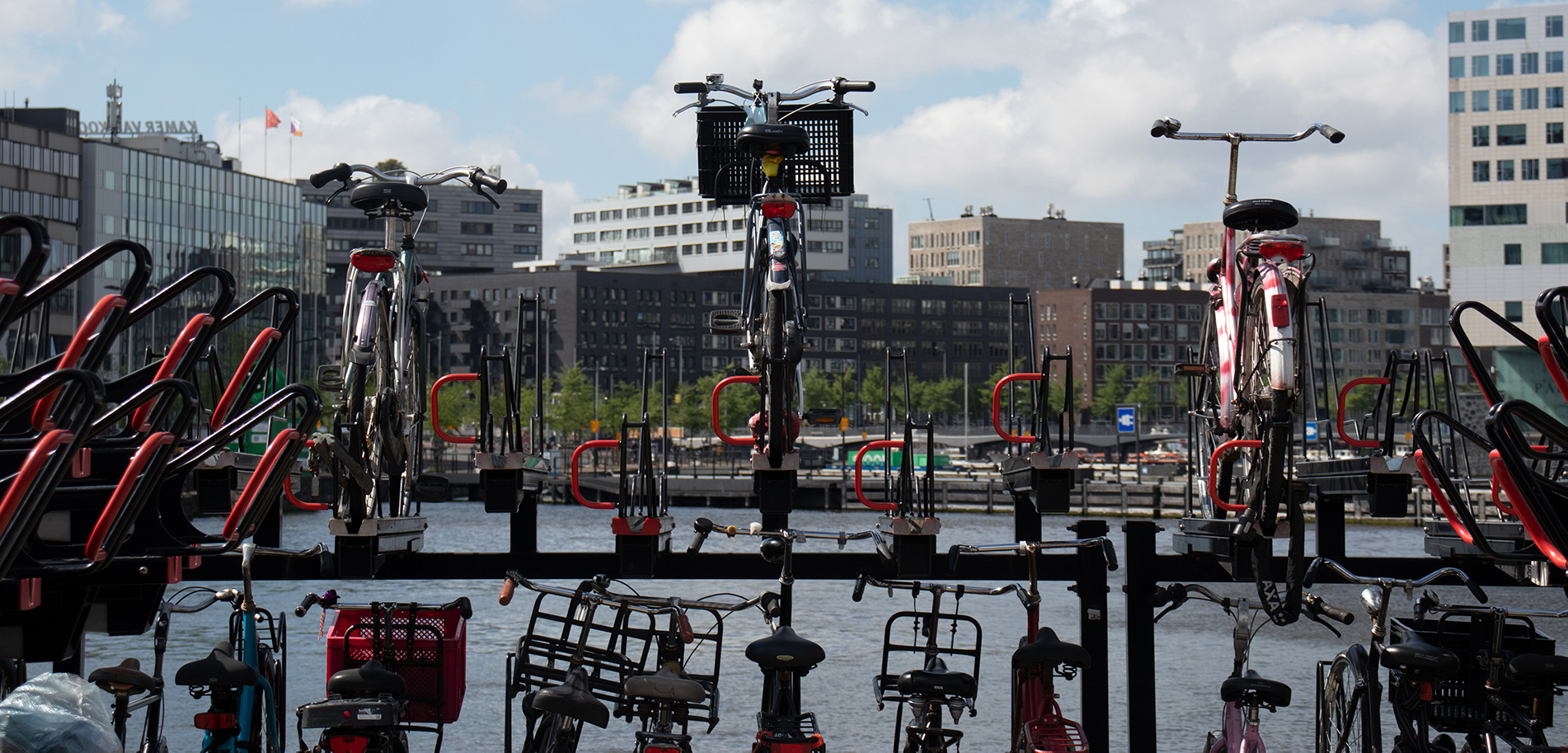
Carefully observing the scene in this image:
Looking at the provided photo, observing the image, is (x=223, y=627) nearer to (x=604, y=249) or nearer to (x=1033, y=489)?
(x=1033, y=489)

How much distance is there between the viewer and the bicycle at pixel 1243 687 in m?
7.46

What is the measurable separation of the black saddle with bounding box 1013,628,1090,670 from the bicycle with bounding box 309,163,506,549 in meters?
3.29

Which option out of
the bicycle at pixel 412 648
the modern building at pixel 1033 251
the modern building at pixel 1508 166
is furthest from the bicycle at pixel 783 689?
the modern building at pixel 1033 251

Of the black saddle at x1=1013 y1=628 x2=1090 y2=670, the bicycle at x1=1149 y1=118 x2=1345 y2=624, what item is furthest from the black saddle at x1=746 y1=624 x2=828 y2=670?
the bicycle at x1=1149 y1=118 x2=1345 y2=624

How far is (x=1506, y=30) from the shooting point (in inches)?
2586

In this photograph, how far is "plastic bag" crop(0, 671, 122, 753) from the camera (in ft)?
16.5

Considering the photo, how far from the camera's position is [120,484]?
5.24 m

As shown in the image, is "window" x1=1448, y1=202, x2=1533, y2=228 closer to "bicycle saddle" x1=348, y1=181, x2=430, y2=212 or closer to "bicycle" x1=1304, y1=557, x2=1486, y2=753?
"bicycle" x1=1304, y1=557, x2=1486, y2=753

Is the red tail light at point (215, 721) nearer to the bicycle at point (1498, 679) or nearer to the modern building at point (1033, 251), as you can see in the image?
the bicycle at point (1498, 679)

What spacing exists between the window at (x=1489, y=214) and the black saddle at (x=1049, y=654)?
60.0 metres

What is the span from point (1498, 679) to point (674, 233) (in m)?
135

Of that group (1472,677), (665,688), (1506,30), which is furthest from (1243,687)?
(1506,30)

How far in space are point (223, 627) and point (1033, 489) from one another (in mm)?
20244

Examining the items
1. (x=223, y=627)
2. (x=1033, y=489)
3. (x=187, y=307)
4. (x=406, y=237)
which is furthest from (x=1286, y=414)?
(x=187, y=307)
